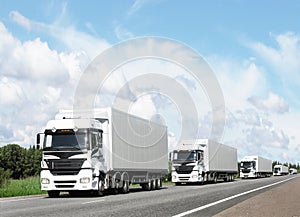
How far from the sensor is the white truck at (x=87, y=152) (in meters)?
22.6

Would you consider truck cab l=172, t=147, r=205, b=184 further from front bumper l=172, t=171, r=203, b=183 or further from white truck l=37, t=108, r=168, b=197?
white truck l=37, t=108, r=168, b=197

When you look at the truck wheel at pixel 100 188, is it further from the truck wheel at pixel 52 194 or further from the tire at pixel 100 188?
the truck wheel at pixel 52 194

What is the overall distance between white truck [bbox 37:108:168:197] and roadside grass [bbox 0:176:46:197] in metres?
3.23

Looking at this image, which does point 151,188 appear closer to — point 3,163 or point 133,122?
point 133,122

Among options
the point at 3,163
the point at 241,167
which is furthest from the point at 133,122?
the point at 3,163

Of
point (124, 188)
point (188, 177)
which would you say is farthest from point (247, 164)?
point (124, 188)

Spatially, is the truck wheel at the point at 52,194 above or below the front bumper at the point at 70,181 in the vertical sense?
below

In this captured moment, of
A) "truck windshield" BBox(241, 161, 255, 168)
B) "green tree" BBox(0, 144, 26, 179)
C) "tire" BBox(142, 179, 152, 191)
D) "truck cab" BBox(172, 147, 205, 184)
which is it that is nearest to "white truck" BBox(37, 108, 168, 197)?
"tire" BBox(142, 179, 152, 191)

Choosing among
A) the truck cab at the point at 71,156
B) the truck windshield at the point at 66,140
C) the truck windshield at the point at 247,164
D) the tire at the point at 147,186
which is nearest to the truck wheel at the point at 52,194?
the truck cab at the point at 71,156

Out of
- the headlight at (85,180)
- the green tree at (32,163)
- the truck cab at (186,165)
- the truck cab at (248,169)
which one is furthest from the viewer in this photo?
the green tree at (32,163)

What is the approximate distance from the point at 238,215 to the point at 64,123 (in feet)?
37.6

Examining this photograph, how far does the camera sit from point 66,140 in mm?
22719

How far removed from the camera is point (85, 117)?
23.8m

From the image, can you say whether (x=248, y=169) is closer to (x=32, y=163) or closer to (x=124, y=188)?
(x=32, y=163)
